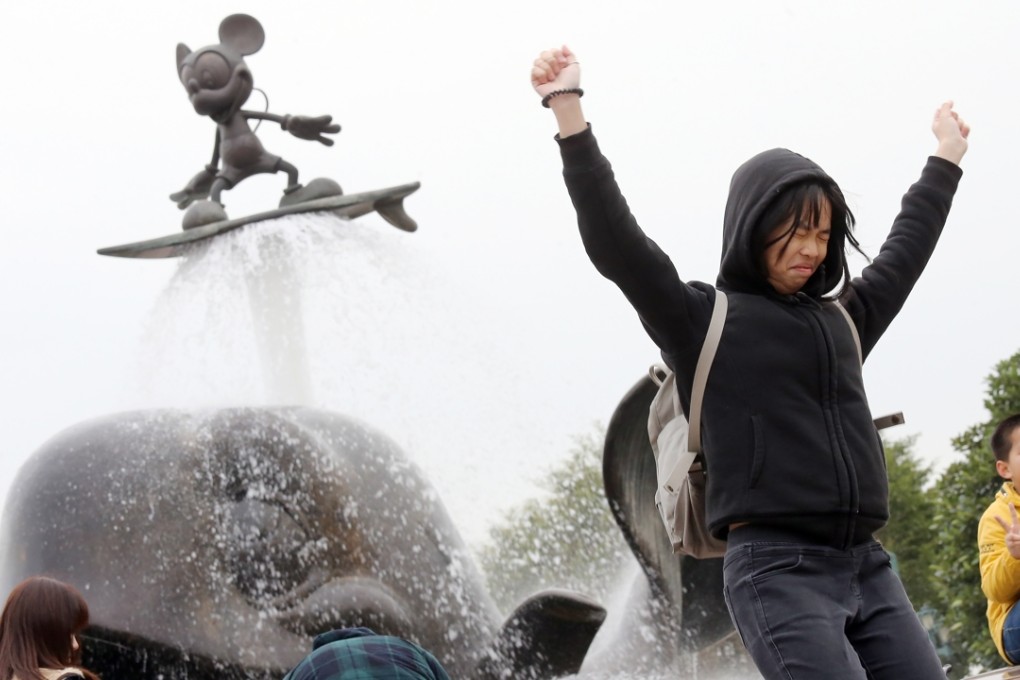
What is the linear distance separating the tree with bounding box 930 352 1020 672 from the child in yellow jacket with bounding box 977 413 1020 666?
1278cm

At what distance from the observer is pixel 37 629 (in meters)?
3.90

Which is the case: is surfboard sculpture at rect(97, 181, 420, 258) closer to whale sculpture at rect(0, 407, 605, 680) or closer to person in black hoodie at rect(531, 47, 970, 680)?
whale sculpture at rect(0, 407, 605, 680)

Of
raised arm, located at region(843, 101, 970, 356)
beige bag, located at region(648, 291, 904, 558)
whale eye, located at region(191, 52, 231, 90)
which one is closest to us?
beige bag, located at region(648, 291, 904, 558)

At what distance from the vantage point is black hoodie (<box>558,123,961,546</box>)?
8.74 feet

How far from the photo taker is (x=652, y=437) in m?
2.97

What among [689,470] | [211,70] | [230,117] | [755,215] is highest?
[211,70]

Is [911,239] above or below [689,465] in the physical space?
above

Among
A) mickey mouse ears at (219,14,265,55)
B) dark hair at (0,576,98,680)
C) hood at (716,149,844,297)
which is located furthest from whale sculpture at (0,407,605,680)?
mickey mouse ears at (219,14,265,55)

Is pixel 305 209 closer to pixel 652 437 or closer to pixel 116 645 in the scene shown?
pixel 116 645

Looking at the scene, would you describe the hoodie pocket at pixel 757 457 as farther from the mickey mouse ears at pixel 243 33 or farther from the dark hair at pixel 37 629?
the mickey mouse ears at pixel 243 33

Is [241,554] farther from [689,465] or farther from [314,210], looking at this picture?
[689,465]

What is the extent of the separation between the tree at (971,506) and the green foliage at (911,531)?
27.2 ft

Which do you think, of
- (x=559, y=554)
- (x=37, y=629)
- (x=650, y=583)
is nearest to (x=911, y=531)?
(x=559, y=554)

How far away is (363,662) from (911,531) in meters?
29.9
